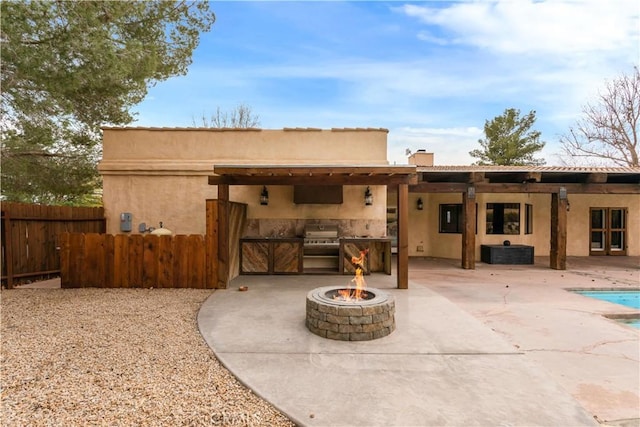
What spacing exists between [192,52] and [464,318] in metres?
9.98

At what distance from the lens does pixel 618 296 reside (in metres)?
6.73

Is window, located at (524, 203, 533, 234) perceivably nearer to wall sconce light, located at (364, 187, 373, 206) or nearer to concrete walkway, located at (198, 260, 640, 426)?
concrete walkway, located at (198, 260, 640, 426)

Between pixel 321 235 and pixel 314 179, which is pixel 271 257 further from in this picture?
pixel 314 179

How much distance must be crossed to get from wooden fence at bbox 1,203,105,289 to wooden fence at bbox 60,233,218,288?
4.08ft

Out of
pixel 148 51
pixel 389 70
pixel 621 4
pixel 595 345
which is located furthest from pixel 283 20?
pixel 595 345

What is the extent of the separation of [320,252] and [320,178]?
90.4 inches

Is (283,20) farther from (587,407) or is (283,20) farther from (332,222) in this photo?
(587,407)

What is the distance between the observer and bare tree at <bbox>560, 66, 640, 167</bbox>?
1698 cm

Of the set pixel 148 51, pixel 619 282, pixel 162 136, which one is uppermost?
pixel 148 51

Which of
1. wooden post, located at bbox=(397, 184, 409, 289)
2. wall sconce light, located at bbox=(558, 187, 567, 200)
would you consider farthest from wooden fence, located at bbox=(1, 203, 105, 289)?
wall sconce light, located at bbox=(558, 187, 567, 200)

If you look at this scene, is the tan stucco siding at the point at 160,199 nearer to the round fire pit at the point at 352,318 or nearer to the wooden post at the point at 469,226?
the round fire pit at the point at 352,318

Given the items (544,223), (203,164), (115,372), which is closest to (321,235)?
(203,164)

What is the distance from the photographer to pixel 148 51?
24.3 ft

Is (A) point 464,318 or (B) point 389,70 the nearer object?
(A) point 464,318
